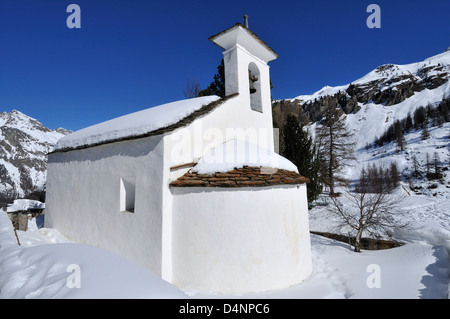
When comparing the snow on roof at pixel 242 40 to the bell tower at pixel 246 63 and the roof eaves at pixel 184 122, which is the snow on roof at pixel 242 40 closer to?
the bell tower at pixel 246 63

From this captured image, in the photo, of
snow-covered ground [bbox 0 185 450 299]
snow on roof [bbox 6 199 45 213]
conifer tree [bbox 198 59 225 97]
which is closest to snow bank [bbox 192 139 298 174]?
snow-covered ground [bbox 0 185 450 299]

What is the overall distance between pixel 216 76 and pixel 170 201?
35.3 ft

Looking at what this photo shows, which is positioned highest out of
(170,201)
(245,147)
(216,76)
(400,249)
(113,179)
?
(216,76)

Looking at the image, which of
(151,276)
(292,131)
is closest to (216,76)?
(292,131)

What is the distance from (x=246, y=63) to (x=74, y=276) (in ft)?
23.9

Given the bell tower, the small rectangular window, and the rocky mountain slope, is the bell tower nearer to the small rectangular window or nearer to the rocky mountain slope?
the small rectangular window

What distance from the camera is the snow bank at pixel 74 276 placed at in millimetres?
2184

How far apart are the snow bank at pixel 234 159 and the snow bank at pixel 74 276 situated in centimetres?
304

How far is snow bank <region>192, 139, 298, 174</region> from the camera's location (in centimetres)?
558

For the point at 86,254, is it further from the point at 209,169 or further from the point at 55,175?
the point at 55,175

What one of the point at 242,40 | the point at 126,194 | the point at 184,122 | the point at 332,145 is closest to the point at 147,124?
the point at 184,122

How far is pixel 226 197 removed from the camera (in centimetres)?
505

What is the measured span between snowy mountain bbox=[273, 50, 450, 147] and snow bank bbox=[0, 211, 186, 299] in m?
80.7

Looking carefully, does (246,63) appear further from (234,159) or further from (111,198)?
(111,198)
